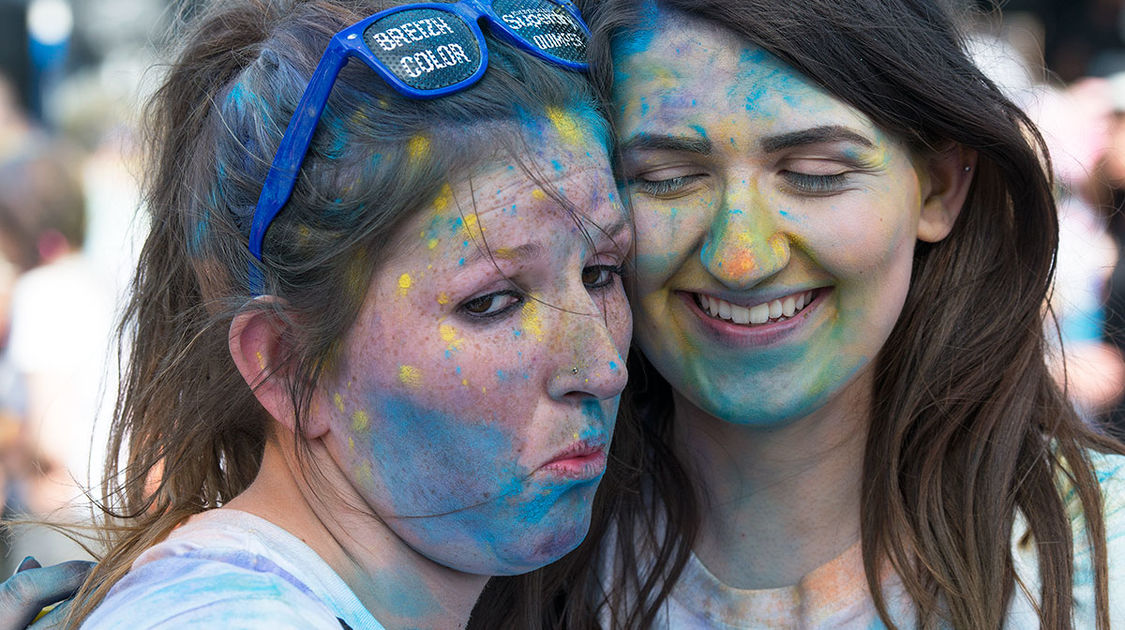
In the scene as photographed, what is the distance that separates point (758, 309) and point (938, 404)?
47 cm

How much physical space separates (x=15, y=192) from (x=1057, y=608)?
4.37 meters

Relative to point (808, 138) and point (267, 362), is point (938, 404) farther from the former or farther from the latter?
point (267, 362)

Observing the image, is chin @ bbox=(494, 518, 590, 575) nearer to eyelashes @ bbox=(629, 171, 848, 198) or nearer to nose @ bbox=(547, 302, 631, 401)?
→ nose @ bbox=(547, 302, 631, 401)

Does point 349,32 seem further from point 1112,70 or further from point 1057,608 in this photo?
point 1112,70

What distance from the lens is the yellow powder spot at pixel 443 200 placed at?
1.61m

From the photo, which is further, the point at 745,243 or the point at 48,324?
the point at 48,324

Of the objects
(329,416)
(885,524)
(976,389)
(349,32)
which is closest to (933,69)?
(976,389)

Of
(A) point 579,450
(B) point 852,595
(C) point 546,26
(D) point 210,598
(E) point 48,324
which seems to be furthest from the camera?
(E) point 48,324

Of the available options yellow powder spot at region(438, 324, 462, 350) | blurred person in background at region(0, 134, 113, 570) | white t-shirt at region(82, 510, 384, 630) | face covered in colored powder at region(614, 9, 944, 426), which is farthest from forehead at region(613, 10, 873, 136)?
blurred person in background at region(0, 134, 113, 570)

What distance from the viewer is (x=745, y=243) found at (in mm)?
1904

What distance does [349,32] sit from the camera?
161 centimetres

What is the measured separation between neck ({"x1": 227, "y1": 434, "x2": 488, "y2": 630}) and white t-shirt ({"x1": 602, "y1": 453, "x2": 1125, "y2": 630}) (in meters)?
0.64

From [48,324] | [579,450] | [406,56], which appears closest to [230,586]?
[579,450]

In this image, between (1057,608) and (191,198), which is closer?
(191,198)
